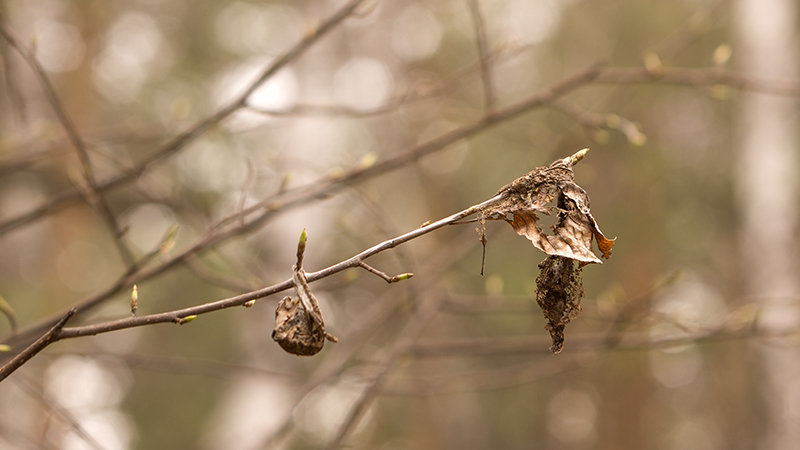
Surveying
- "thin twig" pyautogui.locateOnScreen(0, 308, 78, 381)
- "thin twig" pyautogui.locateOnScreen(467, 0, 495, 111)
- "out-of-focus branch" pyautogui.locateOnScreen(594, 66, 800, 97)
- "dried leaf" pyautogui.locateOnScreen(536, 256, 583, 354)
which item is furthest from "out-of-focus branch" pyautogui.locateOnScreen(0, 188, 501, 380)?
"out-of-focus branch" pyautogui.locateOnScreen(594, 66, 800, 97)

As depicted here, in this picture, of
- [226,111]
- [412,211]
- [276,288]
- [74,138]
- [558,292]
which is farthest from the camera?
[412,211]

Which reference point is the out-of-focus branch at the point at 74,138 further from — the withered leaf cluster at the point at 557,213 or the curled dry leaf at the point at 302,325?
the withered leaf cluster at the point at 557,213

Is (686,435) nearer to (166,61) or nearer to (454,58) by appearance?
(454,58)

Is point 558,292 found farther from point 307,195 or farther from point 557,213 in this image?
point 307,195

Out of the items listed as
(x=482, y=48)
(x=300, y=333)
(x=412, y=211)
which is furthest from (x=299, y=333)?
(x=412, y=211)

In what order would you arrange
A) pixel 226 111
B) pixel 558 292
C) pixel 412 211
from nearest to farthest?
pixel 558 292 < pixel 226 111 < pixel 412 211

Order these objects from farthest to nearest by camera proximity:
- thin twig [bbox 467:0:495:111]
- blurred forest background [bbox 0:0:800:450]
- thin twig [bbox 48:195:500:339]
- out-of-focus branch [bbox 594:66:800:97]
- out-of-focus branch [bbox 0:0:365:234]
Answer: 1. blurred forest background [bbox 0:0:800:450]
2. out-of-focus branch [bbox 594:66:800:97]
3. thin twig [bbox 467:0:495:111]
4. out-of-focus branch [bbox 0:0:365:234]
5. thin twig [bbox 48:195:500:339]

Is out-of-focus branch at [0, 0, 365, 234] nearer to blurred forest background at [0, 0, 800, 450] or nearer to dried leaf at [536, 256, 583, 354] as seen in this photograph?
blurred forest background at [0, 0, 800, 450]

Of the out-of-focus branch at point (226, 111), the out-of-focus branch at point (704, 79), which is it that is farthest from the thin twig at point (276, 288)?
the out-of-focus branch at point (704, 79)
